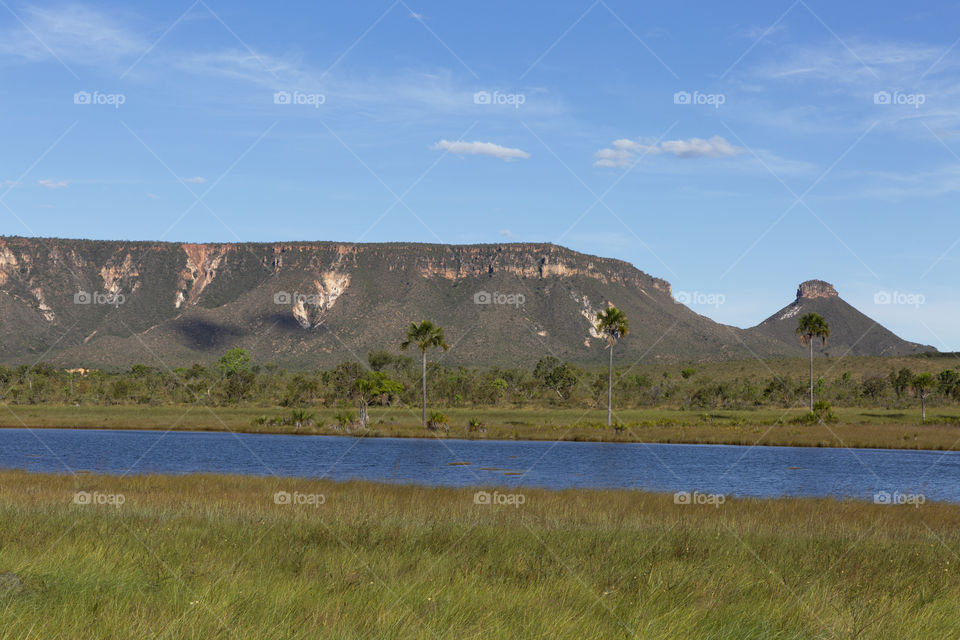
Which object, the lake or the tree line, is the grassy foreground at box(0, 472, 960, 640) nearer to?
the lake

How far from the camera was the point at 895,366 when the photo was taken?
148375 millimetres

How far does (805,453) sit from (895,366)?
96245 millimetres

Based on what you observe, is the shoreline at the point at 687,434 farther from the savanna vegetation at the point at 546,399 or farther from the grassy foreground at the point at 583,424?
A: the savanna vegetation at the point at 546,399

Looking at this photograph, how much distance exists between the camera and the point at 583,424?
82500 mm

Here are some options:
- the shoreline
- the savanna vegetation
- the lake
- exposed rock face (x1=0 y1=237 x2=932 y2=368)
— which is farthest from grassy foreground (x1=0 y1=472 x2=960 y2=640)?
exposed rock face (x1=0 y1=237 x2=932 y2=368)

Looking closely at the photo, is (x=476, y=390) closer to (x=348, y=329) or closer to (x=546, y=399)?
(x=546, y=399)

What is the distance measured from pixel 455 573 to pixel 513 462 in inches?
1594

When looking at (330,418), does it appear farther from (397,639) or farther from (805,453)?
(397,639)

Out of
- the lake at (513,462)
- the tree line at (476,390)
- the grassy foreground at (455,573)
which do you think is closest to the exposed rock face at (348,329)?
the tree line at (476,390)

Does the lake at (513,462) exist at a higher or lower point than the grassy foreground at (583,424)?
lower

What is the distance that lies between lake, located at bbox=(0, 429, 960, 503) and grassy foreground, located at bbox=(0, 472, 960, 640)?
16.4 meters

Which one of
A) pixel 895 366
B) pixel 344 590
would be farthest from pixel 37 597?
pixel 895 366

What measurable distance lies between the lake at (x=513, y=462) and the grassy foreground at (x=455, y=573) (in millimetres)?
16414

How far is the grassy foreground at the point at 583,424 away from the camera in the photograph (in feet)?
235
